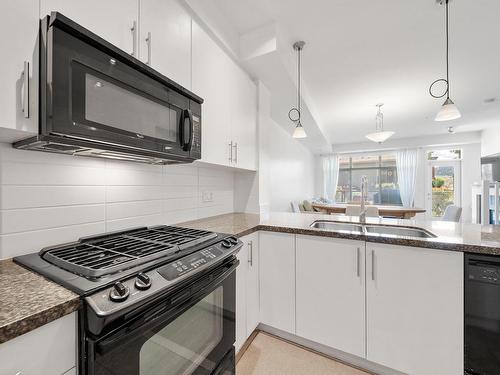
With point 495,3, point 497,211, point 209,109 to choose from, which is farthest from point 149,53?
point 497,211

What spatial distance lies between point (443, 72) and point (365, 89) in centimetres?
86

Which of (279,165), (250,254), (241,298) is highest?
(279,165)

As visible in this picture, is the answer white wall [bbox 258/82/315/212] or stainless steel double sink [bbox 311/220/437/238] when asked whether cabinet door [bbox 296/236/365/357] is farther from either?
white wall [bbox 258/82/315/212]

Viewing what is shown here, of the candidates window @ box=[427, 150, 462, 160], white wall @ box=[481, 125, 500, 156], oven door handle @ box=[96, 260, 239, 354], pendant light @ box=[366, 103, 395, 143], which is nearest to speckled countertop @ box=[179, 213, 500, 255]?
oven door handle @ box=[96, 260, 239, 354]

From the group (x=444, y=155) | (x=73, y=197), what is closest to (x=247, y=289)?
(x=73, y=197)

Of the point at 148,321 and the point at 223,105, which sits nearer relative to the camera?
the point at 148,321

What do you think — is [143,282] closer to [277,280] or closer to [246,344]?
[277,280]

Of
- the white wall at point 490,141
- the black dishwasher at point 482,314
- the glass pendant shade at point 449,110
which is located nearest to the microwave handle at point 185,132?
the black dishwasher at point 482,314

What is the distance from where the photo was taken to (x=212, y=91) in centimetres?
165

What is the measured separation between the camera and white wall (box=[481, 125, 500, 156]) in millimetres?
4830

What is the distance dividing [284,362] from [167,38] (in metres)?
2.11

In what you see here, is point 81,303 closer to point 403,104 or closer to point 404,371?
point 404,371

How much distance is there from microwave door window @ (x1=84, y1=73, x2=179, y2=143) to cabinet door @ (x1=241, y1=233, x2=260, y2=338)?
83 cm

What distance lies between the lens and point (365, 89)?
10.8 ft
